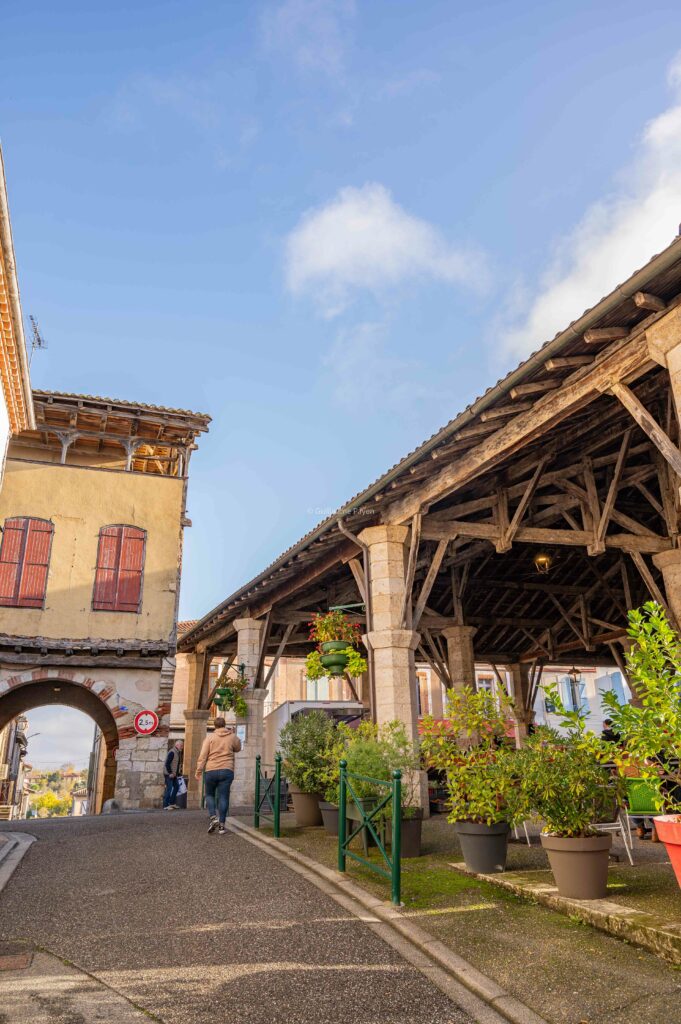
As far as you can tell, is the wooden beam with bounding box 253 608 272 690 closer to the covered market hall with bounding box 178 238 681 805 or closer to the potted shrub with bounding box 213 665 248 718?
the covered market hall with bounding box 178 238 681 805

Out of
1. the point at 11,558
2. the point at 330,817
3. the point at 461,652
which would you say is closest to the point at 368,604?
the point at 330,817

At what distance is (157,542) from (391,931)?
13.2 m

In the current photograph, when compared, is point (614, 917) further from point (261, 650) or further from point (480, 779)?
point (261, 650)

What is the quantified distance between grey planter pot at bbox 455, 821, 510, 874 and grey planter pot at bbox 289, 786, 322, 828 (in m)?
3.61

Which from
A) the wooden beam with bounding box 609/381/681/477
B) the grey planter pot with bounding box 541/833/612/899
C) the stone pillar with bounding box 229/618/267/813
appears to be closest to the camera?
the grey planter pot with bounding box 541/833/612/899

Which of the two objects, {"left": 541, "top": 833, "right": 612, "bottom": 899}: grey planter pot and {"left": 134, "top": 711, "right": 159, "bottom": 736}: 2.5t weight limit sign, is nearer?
{"left": 541, "top": 833, "right": 612, "bottom": 899}: grey planter pot

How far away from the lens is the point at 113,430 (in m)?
17.6

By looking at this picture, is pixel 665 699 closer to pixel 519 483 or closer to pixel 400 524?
pixel 400 524

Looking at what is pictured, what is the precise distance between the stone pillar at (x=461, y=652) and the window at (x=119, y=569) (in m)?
7.09

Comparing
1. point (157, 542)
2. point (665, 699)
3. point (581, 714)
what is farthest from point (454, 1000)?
point (157, 542)

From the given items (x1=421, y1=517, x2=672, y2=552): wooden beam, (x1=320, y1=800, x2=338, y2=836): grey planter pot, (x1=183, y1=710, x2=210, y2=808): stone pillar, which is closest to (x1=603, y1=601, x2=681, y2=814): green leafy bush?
(x1=320, y1=800, x2=338, y2=836): grey planter pot

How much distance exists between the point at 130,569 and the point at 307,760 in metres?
8.90

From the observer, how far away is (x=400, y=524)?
9141 millimetres

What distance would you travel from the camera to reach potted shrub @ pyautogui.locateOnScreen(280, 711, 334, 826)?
8383 mm
